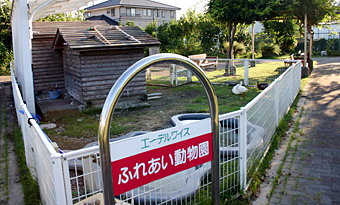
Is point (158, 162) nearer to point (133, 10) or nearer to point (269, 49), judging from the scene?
point (269, 49)

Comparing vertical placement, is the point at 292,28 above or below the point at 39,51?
above

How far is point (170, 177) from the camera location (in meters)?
3.30

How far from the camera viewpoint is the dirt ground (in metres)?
7.15

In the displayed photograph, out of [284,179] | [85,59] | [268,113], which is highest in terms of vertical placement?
[85,59]

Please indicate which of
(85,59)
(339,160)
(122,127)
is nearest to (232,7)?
(85,59)

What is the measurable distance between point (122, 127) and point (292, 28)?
25.0 meters

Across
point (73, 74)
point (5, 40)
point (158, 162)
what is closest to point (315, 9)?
point (73, 74)

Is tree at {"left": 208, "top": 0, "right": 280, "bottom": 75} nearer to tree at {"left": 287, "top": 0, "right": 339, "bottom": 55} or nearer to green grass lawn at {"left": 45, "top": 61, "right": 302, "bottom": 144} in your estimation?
tree at {"left": 287, "top": 0, "right": 339, "bottom": 55}

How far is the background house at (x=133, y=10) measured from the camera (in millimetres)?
50875

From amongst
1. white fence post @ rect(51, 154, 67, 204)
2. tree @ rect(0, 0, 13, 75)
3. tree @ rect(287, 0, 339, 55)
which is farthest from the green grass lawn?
tree @ rect(0, 0, 13, 75)

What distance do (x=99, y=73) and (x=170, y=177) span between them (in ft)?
24.2

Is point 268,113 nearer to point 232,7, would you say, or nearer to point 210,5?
point 232,7

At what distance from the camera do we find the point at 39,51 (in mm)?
12211

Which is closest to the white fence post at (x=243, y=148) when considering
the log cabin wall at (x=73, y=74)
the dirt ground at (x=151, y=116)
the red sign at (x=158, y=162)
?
the red sign at (x=158, y=162)
